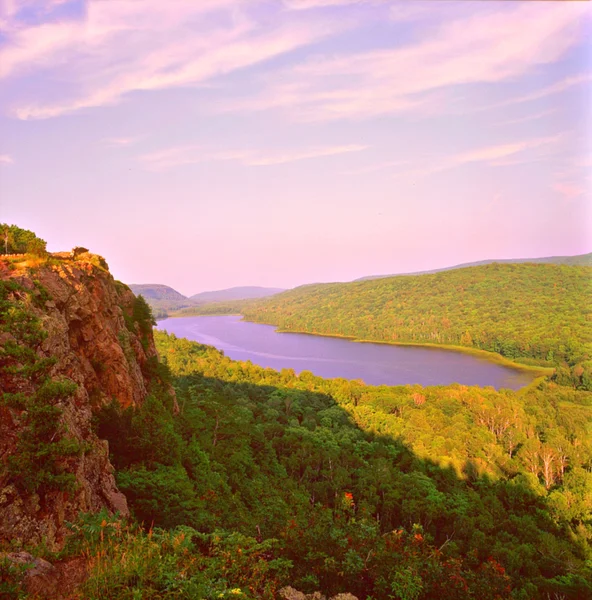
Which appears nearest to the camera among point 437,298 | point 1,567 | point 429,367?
point 1,567

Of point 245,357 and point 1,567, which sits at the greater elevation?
point 1,567

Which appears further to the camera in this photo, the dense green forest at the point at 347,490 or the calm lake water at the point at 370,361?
the calm lake water at the point at 370,361

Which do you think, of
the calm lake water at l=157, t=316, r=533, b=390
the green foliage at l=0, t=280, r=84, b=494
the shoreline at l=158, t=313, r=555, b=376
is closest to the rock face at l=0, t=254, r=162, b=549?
the green foliage at l=0, t=280, r=84, b=494

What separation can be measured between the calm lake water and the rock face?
79003mm

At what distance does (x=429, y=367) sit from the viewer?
340ft

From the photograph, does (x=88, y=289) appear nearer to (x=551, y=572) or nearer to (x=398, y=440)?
(x=551, y=572)

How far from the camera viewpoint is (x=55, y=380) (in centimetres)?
886

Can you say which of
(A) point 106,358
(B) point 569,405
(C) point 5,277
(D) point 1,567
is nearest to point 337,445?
(A) point 106,358

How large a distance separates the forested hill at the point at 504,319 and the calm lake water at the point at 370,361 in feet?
39.4

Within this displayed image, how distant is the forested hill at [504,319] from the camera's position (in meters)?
109

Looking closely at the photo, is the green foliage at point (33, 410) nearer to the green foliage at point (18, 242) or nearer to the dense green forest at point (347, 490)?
the dense green forest at point (347, 490)

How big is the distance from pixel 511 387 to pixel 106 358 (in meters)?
89.6

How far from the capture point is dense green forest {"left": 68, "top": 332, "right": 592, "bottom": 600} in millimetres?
6445

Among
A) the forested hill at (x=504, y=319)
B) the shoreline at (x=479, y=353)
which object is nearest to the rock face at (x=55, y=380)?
the shoreline at (x=479, y=353)
